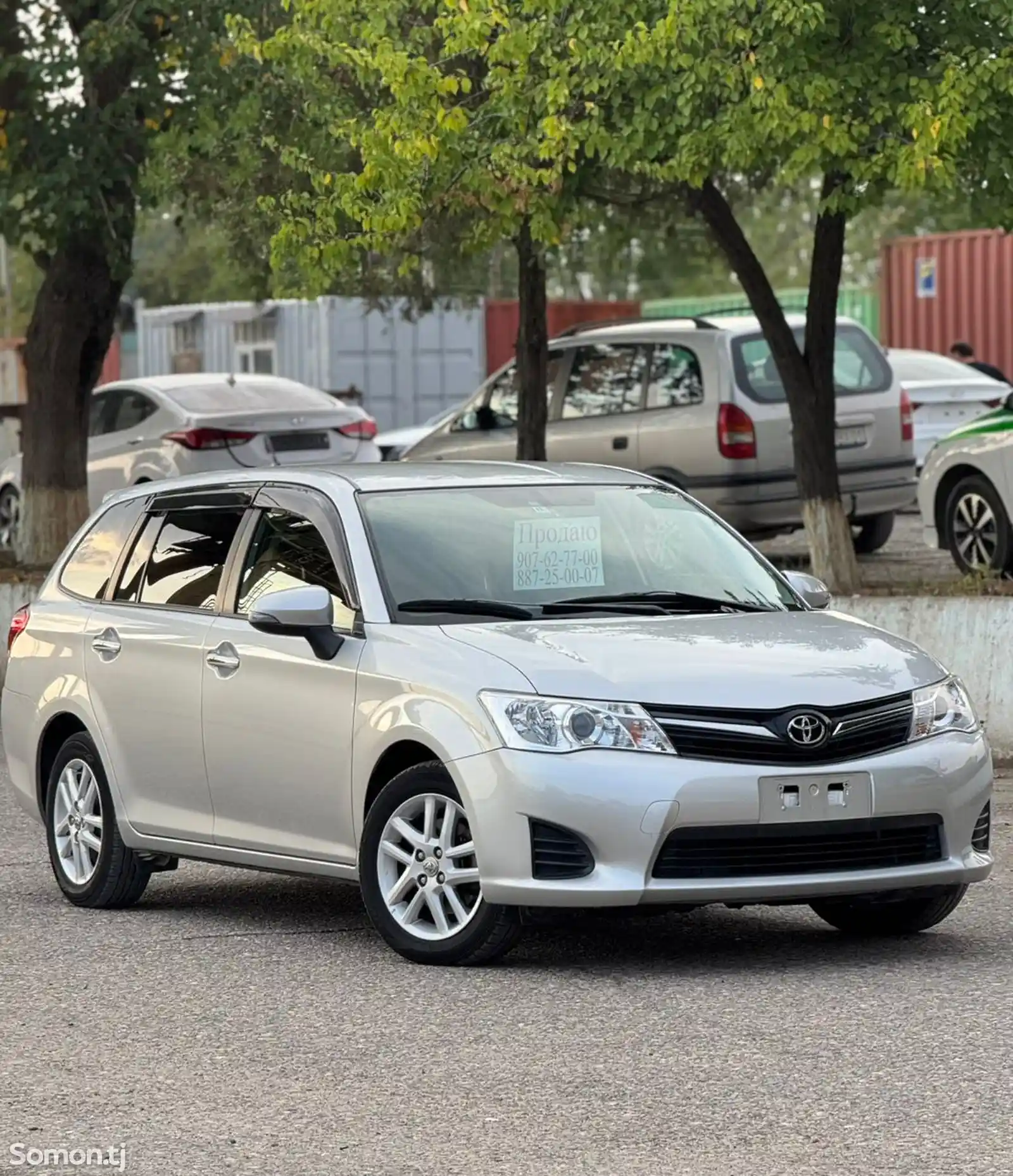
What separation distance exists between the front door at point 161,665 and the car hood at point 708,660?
1.30 meters

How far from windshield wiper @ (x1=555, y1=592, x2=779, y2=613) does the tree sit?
33.8ft

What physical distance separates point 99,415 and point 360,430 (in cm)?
232

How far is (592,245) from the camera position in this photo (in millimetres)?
29219

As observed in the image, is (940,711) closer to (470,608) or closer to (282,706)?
(470,608)

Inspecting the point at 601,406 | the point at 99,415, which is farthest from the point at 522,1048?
the point at 99,415

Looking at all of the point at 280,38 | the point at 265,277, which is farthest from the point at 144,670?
the point at 265,277

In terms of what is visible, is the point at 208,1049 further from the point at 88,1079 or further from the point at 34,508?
the point at 34,508

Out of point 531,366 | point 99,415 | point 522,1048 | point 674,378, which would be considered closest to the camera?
point 522,1048

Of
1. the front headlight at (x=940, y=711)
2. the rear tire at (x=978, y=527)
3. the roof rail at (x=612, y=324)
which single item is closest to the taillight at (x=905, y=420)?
the roof rail at (x=612, y=324)

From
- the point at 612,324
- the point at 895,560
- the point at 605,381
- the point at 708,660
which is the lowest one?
the point at 895,560

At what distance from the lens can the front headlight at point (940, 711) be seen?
25.9 feet

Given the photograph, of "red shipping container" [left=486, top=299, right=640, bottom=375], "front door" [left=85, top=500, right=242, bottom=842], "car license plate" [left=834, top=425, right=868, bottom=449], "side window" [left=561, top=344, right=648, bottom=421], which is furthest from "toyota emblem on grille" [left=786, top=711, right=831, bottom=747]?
"red shipping container" [left=486, top=299, right=640, bottom=375]

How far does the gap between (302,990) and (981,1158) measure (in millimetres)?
2635

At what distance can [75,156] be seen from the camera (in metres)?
18.9
